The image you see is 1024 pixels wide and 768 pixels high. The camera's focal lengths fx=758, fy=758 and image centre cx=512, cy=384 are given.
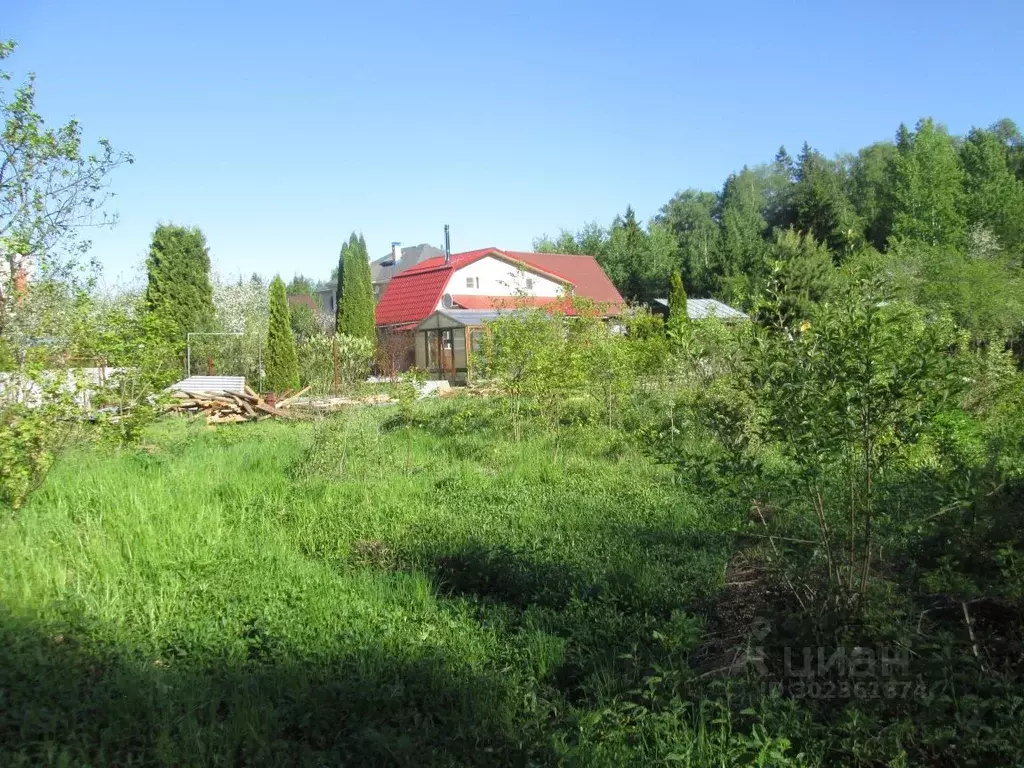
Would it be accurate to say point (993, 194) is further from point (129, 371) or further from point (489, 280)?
point (129, 371)

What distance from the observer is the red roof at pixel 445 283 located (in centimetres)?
3438

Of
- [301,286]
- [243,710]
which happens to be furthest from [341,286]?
[301,286]

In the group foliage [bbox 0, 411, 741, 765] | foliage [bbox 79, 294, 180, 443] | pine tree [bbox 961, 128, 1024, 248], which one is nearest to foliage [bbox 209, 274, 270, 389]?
foliage [bbox 79, 294, 180, 443]

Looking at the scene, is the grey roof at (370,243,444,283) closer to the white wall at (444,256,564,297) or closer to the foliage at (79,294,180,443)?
the white wall at (444,256,564,297)

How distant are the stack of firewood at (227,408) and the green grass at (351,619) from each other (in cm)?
808

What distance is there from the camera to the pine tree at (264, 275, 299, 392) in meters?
23.4

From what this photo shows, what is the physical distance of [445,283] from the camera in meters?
34.2

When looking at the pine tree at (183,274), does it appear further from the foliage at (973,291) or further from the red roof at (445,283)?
the foliage at (973,291)

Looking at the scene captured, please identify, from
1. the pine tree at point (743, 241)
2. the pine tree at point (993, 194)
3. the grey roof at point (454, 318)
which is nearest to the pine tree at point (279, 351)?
the grey roof at point (454, 318)

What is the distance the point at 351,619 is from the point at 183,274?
22.3m

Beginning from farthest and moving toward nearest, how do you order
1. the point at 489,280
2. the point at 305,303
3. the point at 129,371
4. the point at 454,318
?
the point at 305,303, the point at 489,280, the point at 454,318, the point at 129,371

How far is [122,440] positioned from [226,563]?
12.7ft

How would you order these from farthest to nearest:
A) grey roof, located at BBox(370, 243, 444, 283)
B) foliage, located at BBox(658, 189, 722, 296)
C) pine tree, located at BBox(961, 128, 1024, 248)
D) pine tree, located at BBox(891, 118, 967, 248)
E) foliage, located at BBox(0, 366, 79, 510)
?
grey roof, located at BBox(370, 243, 444, 283)
foliage, located at BBox(658, 189, 722, 296)
pine tree, located at BBox(891, 118, 967, 248)
pine tree, located at BBox(961, 128, 1024, 248)
foliage, located at BBox(0, 366, 79, 510)

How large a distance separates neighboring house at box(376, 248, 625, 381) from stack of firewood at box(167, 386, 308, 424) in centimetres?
1100
